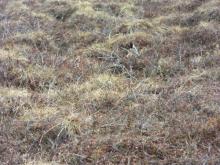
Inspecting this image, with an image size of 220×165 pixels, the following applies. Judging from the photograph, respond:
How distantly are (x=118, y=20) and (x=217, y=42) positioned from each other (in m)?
3.55

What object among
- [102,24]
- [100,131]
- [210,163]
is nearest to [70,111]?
[100,131]

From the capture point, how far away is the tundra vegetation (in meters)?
A: 7.55

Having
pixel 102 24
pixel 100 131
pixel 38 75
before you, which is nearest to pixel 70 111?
pixel 100 131

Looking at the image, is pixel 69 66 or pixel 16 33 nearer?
pixel 69 66

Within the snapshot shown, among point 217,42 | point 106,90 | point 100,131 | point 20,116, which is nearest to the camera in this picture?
point 100,131

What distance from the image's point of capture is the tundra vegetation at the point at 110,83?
7555 mm

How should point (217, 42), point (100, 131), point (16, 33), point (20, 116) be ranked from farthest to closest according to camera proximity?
1. point (16, 33)
2. point (217, 42)
3. point (20, 116)
4. point (100, 131)

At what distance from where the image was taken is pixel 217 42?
11.9m

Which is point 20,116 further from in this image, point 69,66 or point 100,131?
point 69,66

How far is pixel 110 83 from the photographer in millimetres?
10125

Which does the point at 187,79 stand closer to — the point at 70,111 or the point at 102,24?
the point at 70,111

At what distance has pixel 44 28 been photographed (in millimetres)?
14297

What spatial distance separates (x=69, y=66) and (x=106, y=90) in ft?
5.67

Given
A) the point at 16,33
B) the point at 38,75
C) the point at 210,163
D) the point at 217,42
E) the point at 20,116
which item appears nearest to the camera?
the point at 210,163
